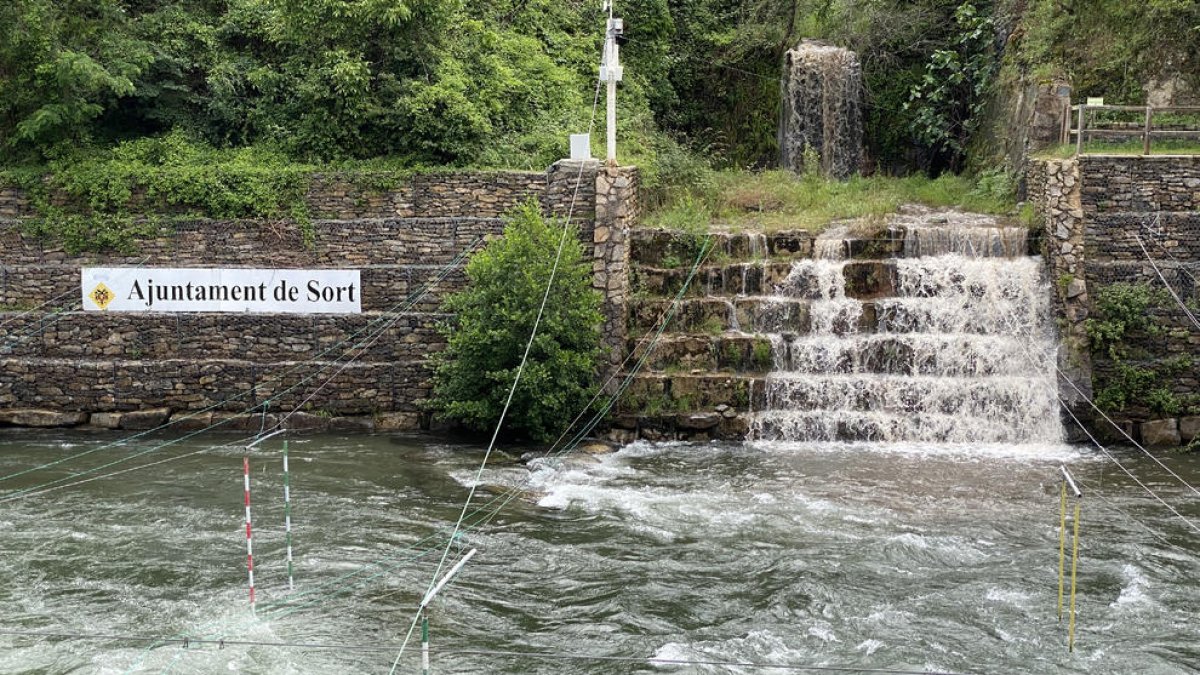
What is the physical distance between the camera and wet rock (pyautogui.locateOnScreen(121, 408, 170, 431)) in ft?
63.5

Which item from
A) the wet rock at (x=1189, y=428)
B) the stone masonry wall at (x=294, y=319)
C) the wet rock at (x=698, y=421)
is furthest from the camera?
the stone masonry wall at (x=294, y=319)

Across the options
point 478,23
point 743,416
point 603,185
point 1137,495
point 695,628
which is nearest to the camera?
point 695,628

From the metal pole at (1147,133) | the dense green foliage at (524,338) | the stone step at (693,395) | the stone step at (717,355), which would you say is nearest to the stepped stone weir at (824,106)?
the metal pole at (1147,133)

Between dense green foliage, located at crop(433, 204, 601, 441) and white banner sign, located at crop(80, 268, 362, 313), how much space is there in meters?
2.35

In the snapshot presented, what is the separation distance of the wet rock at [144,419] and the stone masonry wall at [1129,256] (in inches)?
535

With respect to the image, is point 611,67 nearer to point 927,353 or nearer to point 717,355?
point 717,355

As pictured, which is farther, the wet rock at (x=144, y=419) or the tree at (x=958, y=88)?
the tree at (x=958, y=88)

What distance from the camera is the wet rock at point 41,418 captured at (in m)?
19.4

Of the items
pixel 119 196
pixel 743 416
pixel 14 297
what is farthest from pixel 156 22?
pixel 743 416

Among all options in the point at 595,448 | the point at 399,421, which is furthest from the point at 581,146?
the point at 399,421

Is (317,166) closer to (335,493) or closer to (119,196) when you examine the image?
(119,196)

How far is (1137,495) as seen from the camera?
1548 cm

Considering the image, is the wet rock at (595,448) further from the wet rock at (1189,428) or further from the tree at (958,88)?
the tree at (958,88)

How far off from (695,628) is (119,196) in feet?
44.7
